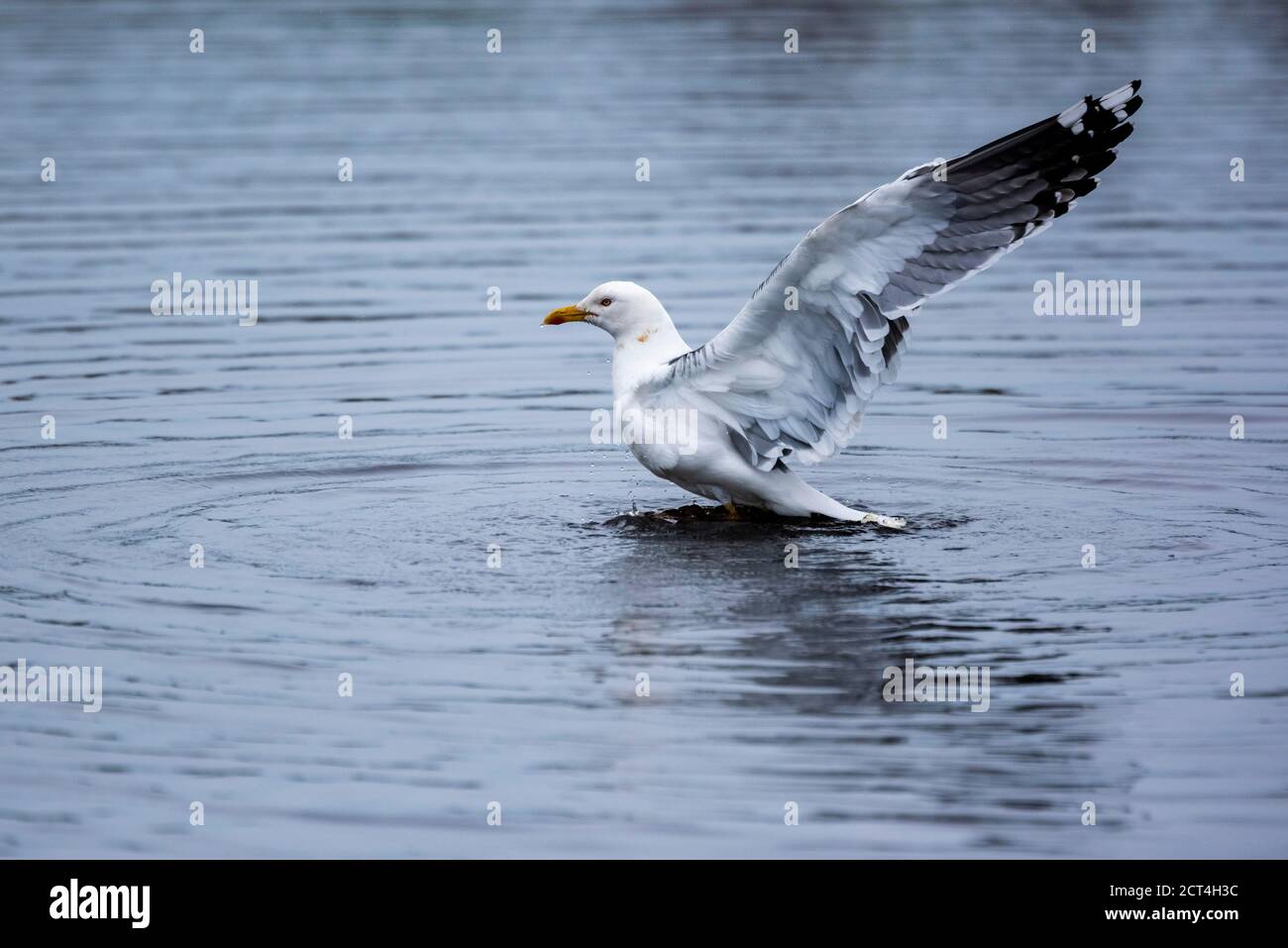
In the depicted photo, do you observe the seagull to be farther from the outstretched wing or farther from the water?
the water

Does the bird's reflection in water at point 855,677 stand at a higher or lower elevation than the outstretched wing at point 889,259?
lower

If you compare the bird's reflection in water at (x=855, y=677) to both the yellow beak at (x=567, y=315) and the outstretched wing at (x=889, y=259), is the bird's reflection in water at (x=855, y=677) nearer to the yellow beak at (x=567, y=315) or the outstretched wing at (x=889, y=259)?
the outstretched wing at (x=889, y=259)

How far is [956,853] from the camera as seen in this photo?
6.91 m

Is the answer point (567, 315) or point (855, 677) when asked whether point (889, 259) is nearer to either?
point (567, 315)

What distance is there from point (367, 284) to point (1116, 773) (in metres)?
11.7

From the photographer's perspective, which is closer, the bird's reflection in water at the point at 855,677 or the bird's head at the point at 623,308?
the bird's reflection in water at the point at 855,677

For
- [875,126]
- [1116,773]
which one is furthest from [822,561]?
[875,126]

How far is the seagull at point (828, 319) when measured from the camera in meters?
10.1

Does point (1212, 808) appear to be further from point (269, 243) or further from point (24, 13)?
point (24, 13)

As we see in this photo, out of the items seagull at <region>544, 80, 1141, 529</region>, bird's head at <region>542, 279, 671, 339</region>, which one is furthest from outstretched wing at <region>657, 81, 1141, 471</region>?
bird's head at <region>542, 279, 671, 339</region>

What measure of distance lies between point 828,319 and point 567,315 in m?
1.67

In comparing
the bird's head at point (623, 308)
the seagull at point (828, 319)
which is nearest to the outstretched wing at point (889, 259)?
the seagull at point (828, 319)

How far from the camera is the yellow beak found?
37.4ft

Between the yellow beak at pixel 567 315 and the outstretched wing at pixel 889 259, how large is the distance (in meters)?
0.78
